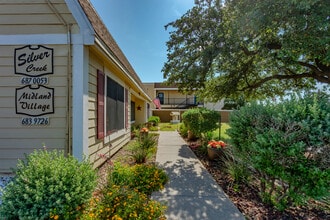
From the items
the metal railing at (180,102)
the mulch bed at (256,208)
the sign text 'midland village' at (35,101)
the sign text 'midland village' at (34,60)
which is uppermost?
the metal railing at (180,102)

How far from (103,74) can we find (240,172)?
4.50 metres

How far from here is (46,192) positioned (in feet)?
7.48

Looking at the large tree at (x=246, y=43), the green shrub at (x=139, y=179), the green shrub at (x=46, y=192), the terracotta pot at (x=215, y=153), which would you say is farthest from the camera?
the terracotta pot at (x=215, y=153)

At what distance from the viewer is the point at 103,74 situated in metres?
5.11

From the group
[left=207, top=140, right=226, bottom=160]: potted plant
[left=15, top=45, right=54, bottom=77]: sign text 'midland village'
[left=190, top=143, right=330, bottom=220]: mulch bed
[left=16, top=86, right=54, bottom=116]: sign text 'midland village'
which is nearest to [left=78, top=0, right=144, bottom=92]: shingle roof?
[left=15, top=45, right=54, bottom=77]: sign text 'midland village'

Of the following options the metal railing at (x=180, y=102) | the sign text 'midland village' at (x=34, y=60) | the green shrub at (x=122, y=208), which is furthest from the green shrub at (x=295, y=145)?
the metal railing at (x=180, y=102)

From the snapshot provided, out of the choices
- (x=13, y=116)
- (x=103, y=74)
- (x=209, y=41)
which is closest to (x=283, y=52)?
(x=209, y=41)

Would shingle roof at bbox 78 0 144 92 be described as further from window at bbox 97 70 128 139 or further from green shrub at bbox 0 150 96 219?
green shrub at bbox 0 150 96 219

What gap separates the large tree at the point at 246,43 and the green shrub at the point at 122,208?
5431 millimetres

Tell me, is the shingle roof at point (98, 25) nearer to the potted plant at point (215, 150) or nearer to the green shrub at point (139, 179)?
the green shrub at point (139, 179)

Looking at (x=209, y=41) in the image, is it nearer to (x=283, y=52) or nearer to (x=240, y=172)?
(x=283, y=52)

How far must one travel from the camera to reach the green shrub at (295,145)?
8.08 ft

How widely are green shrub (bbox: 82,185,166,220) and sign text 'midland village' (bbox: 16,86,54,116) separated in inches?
99.7

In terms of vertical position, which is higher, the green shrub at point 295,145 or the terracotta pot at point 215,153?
the green shrub at point 295,145
